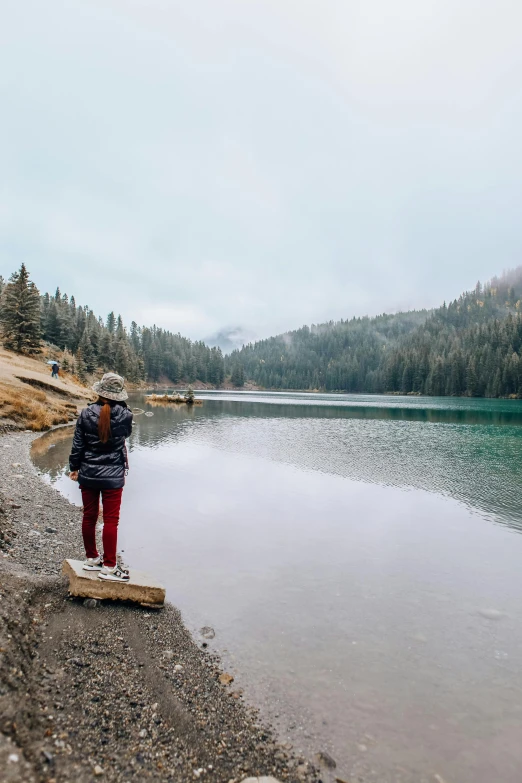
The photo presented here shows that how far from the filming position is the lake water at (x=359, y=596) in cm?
516

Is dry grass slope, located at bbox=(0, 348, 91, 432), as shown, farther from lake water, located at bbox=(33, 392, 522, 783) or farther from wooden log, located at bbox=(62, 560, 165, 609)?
wooden log, located at bbox=(62, 560, 165, 609)

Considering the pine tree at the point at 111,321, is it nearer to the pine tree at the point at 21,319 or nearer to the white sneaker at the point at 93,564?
the pine tree at the point at 21,319

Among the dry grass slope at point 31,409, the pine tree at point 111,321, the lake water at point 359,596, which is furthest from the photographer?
the pine tree at point 111,321

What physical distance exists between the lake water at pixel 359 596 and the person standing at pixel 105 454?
2.21 meters

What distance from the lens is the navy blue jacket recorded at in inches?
262

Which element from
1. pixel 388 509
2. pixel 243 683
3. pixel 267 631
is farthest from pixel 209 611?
pixel 388 509

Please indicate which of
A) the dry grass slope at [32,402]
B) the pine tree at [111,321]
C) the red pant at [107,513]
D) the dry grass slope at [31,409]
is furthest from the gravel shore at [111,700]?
the pine tree at [111,321]

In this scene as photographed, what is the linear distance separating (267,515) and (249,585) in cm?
549

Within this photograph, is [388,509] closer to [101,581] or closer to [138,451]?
[101,581]

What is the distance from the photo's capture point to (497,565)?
1070cm

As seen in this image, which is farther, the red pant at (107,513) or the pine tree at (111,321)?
the pine tree at (111,321)

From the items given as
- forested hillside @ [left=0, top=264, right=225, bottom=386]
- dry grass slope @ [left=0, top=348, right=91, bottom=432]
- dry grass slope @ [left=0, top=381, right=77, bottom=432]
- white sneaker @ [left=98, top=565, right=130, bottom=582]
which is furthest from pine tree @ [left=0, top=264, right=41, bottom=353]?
white sneaker @ [left=98, top=565, right=130, bottom=582]

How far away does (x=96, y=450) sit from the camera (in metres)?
6.72

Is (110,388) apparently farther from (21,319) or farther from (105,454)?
(21,319)
